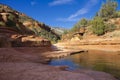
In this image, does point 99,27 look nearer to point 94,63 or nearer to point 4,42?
point 4,42

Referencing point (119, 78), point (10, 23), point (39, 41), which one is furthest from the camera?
point (10, 23)

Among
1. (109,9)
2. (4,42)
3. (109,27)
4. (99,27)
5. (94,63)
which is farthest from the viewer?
(109,9)

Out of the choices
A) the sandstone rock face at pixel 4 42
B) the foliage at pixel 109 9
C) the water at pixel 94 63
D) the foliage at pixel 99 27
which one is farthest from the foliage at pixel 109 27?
the sandstone rock face at pixel 4 42

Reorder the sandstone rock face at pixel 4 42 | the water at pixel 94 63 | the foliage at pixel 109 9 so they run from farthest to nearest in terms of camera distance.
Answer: the foliage at pixel 109 9 < the sandstone rock face at pixel 4 42 < the water at pixel 94 63

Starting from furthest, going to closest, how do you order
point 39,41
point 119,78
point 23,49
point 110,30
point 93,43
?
point 110,30
point 93,43
point 39,41
point 23,49
point 119,78

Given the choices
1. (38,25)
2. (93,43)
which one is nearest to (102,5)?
(93,43)

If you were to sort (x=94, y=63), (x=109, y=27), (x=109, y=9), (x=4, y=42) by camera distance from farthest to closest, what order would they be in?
(x=109, y=9)
(x=109, y=27)
(x=4, y=42)
(x=94, y=63)

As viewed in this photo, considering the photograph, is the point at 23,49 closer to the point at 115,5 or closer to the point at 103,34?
the point at 103,34

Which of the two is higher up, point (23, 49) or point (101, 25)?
point (101, 25)

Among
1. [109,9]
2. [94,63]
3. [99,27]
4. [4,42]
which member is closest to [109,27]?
[99,27]

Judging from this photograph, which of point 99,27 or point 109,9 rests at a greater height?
point 109,9

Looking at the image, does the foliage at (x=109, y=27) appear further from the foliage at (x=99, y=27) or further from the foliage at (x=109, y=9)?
the foliage at (x=109, y=9)

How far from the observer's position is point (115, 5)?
4208 inches

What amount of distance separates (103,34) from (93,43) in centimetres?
1623
